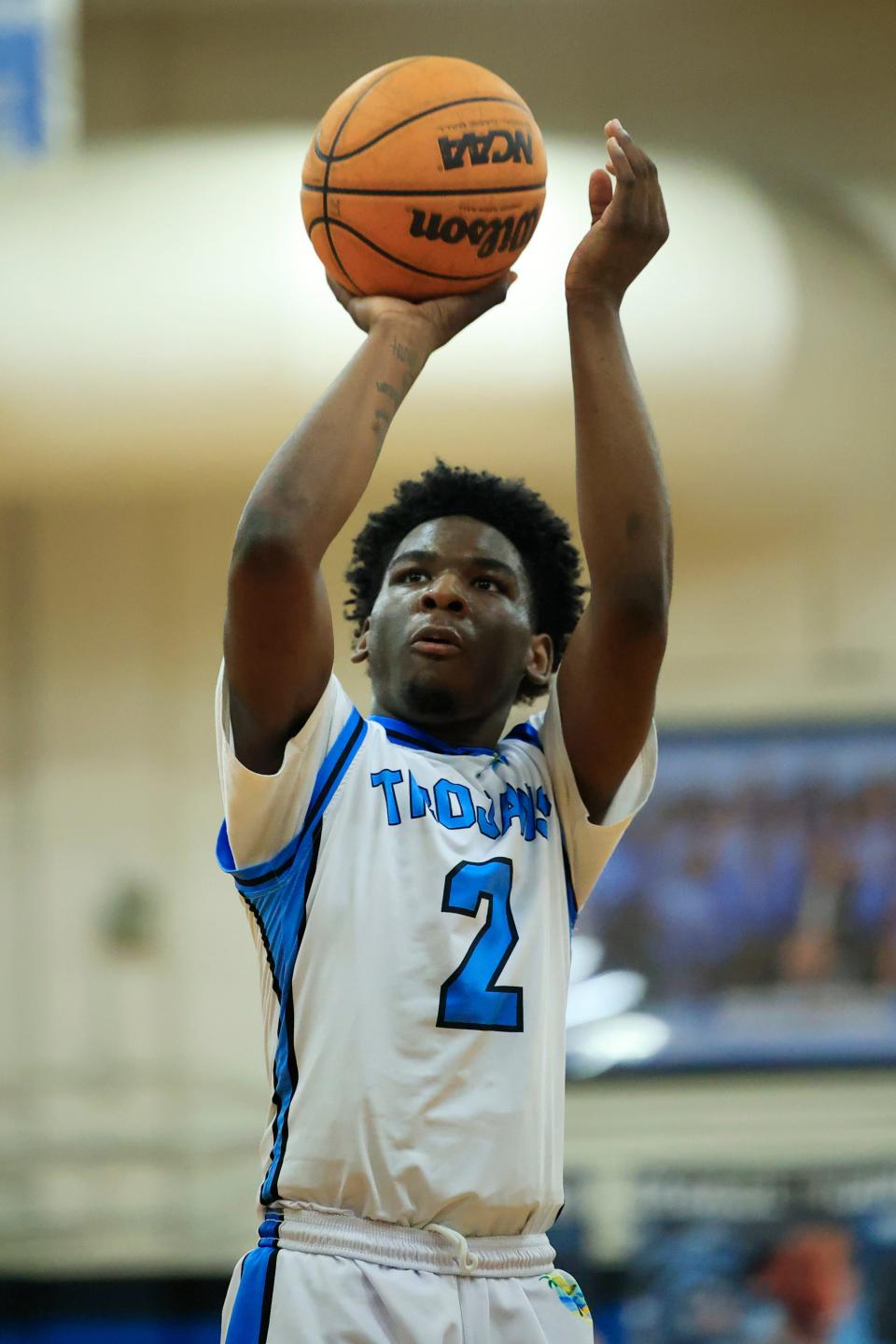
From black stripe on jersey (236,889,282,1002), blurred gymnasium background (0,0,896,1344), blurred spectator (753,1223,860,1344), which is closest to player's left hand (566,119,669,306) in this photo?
black stripe on jersey (236,889,282,1002)

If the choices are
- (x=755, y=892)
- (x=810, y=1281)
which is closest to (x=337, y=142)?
(x=755, y=892)

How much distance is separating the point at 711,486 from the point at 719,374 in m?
0.42

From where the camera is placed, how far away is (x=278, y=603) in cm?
232

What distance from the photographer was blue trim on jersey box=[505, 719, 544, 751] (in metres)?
2.70

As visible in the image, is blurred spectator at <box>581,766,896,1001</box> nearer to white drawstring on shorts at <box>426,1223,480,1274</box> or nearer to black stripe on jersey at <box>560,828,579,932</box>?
black stripe on jersey at <box>560,828,579,932</box>

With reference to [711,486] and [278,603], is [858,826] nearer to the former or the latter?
[711,486]

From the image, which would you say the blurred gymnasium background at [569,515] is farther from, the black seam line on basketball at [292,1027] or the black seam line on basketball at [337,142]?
the black seam line on basketball at [292,1027]

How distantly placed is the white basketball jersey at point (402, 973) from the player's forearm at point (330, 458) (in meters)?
0.25

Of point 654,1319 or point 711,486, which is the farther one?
point 711,486

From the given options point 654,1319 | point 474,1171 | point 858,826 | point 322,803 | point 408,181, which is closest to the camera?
point 474,1171

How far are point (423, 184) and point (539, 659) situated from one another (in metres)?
0.79

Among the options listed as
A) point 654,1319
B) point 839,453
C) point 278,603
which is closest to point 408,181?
point 278,603

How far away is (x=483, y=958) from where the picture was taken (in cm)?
235

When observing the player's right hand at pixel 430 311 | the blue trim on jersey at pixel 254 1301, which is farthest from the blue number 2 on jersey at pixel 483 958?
the player's right hand at pixel 430 311
